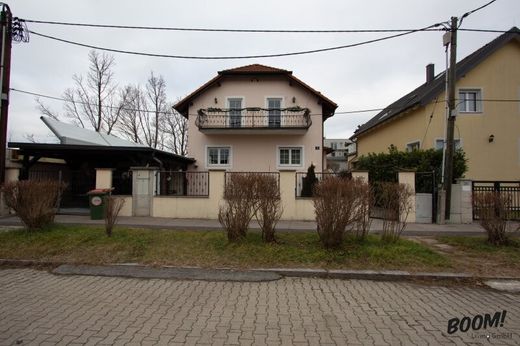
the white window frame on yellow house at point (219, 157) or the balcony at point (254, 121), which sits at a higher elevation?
the balcony at point (254, 121)

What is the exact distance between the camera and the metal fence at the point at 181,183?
521 inches

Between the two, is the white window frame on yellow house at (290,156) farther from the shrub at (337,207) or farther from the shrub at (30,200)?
the shrub at (30,200)

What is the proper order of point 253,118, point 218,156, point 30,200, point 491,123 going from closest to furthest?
point 30,200, point 491,123, point 253,118, point 218,156

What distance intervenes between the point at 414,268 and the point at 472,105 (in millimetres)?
17374

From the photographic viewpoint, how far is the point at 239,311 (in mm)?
4320

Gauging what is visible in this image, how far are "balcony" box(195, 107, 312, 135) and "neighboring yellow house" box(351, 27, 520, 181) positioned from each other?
7176mm

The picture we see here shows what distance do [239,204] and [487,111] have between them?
18.6 metres

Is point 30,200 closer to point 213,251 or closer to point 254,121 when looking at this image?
point 213,251

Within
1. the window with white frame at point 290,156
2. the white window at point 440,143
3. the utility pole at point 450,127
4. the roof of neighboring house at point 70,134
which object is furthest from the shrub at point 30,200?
the white window at point 440,143

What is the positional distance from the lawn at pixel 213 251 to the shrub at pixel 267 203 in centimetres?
33

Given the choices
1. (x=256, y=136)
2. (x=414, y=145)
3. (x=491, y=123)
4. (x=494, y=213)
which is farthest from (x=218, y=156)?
(x=491, y=123)

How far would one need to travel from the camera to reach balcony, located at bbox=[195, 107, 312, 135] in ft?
62.0

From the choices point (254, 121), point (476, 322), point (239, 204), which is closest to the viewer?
point (476, 322)

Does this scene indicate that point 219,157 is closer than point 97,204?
No
